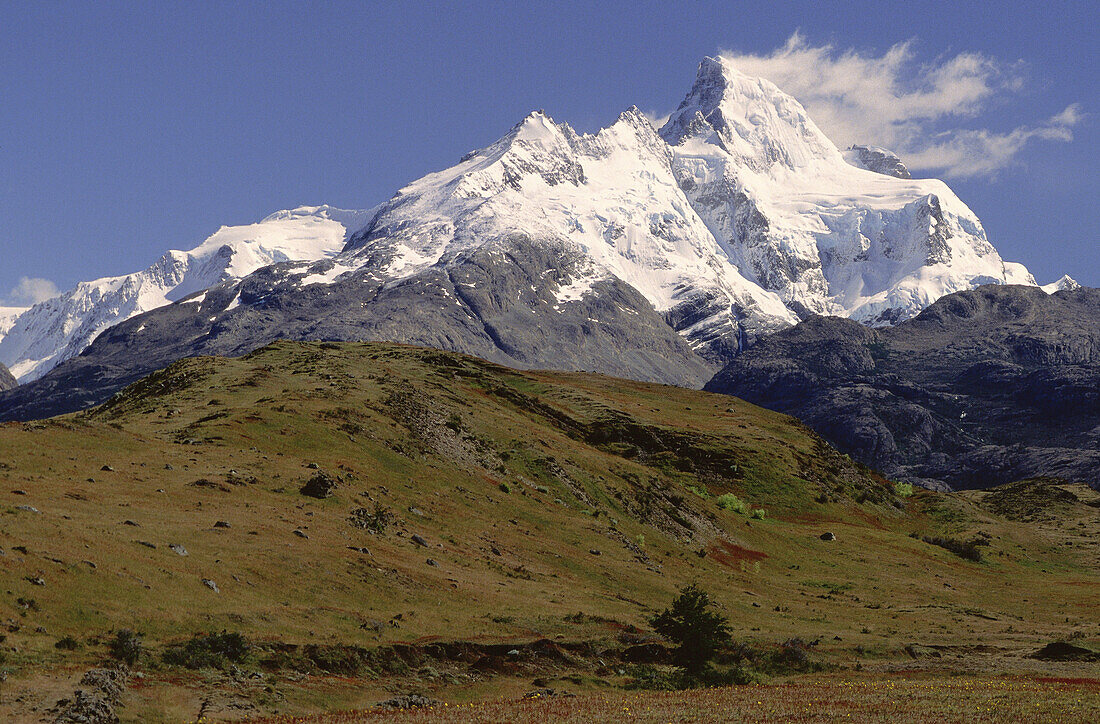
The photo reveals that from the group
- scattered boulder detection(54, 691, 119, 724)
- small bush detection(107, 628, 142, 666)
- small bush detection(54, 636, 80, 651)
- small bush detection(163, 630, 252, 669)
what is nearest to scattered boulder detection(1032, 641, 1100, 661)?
small bush detection(163, 630, 252, 669)

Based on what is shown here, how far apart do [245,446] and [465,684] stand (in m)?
38.8

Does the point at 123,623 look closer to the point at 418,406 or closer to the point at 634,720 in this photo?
the point at 634,720

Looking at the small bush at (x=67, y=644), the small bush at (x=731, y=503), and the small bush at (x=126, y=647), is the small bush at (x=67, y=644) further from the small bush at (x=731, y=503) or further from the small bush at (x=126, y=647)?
the small bush at (x=731, y=503)

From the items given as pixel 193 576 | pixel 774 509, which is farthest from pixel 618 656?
pixel 774 509

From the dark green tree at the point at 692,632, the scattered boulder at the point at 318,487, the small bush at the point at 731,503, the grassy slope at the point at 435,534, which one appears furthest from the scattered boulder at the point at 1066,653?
the small bush at the point at 731,503

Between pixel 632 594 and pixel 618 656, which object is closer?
pixel 618 656

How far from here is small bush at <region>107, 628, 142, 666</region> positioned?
38.4m

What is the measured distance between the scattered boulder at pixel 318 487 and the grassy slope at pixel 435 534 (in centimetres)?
103

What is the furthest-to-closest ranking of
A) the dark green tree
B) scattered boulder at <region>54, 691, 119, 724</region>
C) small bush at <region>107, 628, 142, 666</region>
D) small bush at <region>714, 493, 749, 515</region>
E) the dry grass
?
small bush at <region>714, 493, 749, 515</region>, the dark green tree, small bush at <region>107, 628, 142, 666</region>, the dry grass, scattered boulder at <region>54, 691, 119, 724</region>

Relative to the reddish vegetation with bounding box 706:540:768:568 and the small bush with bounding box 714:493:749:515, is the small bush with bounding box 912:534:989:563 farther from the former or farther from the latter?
the reddish vegetation with bounding box 706:540:768:568

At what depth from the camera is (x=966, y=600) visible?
97625 mm

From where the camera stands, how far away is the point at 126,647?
38688 mm

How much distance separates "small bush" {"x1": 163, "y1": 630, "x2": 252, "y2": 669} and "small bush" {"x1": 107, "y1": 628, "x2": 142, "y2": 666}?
121 centimetres

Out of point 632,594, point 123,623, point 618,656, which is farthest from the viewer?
point 632,594
